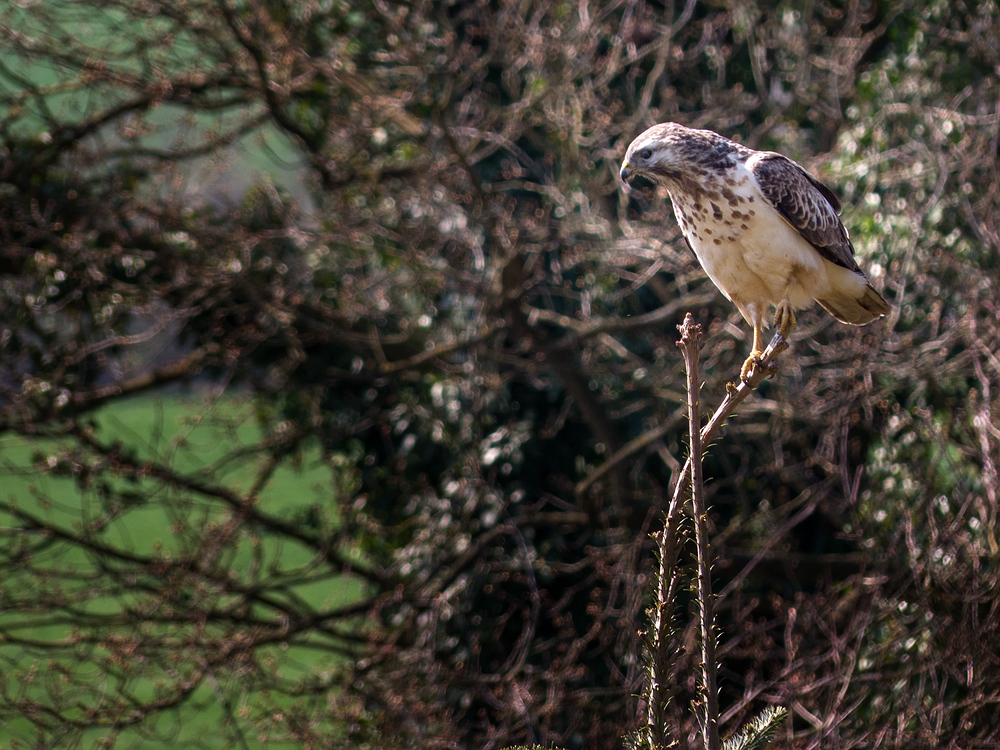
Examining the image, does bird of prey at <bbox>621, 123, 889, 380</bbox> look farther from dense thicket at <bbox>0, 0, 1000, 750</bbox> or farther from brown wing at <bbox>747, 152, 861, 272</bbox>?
dense thicket at <bbox>0, 0, 1000, 750</bbox>

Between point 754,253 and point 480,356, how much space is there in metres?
2.46

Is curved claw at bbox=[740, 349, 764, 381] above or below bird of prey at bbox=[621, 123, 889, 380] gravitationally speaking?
below

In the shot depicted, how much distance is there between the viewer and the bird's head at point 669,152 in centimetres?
219

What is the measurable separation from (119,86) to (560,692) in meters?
3.43

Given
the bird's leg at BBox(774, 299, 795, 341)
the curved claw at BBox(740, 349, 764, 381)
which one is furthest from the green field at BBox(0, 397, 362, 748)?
the bird's leg at BBox(774, 299, 795, 341)

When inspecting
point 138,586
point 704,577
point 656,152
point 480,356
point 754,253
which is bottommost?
point 138,586

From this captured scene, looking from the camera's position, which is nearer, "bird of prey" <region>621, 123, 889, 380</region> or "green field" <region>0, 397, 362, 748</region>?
"bird of prey" <region>621, 123, 889, 380</region>

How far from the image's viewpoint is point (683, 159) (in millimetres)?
2184

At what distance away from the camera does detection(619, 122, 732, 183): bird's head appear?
7.19 feet

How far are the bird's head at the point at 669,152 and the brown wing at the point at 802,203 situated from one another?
0.38 ft

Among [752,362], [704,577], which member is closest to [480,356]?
[752,362]

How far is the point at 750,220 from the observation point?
2.21 metres

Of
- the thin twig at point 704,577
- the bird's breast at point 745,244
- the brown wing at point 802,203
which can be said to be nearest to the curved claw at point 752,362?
the bird's breast at point 745,244

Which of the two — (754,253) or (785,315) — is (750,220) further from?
(785,315)
